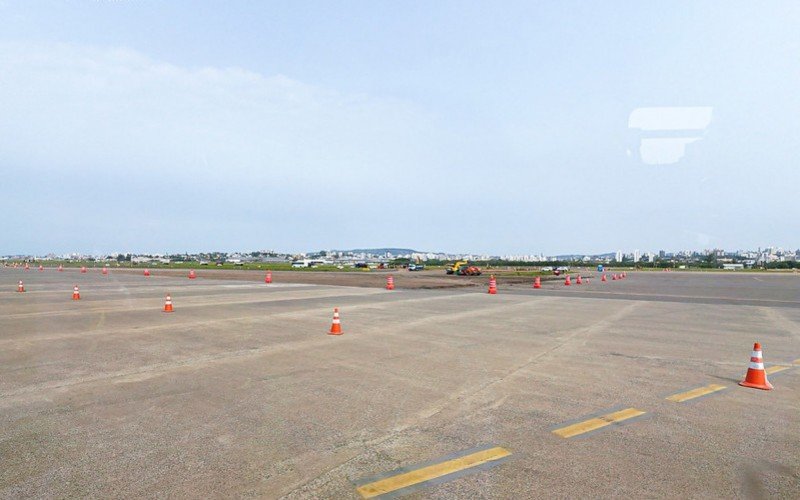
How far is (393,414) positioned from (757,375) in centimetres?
582

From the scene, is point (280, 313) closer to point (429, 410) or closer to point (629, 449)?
point (429, 410)

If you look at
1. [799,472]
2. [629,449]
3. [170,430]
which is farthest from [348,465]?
[799,472]

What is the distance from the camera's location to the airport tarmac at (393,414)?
388 centimetres

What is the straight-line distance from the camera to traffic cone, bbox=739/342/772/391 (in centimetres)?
692

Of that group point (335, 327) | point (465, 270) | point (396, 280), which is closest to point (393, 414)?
point (335, 327)

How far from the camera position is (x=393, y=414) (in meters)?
5.61

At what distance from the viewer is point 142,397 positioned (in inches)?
247

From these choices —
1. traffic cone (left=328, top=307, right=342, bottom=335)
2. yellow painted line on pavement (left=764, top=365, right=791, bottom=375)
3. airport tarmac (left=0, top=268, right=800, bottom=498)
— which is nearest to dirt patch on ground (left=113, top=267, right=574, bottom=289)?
traffic cone (left=328, top=307, right=342, bottom=335)

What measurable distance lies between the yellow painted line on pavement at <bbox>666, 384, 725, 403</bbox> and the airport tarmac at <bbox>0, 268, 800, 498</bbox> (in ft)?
0.16

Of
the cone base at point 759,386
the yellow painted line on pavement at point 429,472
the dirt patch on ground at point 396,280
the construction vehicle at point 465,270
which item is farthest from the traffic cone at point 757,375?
the construction vehicle at point 465,270

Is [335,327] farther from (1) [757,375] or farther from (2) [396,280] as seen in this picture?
(2) [396,280]

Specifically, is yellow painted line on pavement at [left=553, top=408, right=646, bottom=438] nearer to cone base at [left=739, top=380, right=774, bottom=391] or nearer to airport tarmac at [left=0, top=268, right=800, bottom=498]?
airport tarmac at [left=0, top=268, right=800, bottom=498]

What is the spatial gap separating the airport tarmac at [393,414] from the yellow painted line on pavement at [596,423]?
0.03m

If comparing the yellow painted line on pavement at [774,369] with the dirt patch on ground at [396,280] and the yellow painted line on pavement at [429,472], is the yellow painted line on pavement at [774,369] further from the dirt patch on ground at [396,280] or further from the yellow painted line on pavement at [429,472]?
the dirt patch on ground at [396,280]
